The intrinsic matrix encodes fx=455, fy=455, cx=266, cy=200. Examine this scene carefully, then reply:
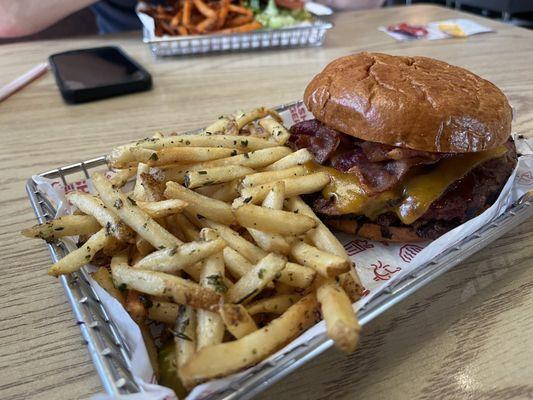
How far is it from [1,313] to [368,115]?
1.33 m

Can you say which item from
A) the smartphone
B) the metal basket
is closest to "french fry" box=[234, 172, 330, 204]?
Answer: the smartphone

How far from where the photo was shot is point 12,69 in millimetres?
3383

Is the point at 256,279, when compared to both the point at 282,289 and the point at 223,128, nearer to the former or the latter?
the point at 282,289

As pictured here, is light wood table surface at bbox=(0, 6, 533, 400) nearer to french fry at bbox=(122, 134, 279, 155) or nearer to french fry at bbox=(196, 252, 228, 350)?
french fry at bbox=(196, 252, 228, 350)

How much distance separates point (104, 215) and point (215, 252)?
0.40 metres

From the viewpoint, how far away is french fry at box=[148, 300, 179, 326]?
3.87 feet

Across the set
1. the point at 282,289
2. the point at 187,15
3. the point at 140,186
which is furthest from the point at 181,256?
the point at 187,15

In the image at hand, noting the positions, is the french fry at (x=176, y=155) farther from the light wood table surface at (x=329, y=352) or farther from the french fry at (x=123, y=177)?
the light wood table surface at (x=329, y=352)

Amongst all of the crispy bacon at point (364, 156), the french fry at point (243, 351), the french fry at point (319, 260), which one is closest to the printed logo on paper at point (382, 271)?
the crispy bacon at point (364, 156)

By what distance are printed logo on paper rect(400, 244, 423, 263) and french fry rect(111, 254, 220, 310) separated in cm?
80

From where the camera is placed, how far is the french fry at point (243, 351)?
3.09ft

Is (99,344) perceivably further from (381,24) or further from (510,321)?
(381,24)

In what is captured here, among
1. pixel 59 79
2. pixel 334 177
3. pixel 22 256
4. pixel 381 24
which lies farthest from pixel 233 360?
pixel 381 24

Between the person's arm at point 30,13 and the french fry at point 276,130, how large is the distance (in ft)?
9.59
